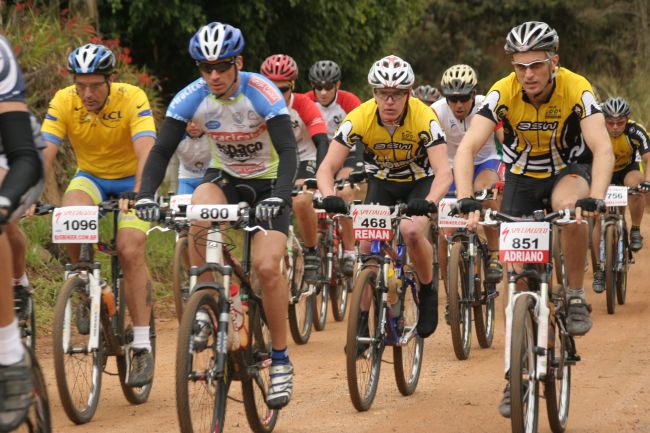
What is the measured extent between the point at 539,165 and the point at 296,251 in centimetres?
427

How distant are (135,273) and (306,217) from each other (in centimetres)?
367

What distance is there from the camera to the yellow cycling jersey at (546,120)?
7.83 metres

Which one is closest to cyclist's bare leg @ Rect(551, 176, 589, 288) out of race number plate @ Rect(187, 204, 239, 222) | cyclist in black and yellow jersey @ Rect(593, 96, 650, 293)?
race number plate @ Rect(187, 204, 239, 222)

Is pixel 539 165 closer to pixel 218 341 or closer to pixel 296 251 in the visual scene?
pixel 218 341

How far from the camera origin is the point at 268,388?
7262mm

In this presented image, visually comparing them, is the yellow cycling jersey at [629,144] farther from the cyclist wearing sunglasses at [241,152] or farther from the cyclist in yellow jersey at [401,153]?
the cyclist wearing sunglasses at [241,152]

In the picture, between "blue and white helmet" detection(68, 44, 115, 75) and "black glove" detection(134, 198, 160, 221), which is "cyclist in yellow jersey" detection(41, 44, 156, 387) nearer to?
"blue and white helmet" detection(68, 44, 115, 75)

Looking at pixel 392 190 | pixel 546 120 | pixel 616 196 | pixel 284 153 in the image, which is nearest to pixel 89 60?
pixel 284 153

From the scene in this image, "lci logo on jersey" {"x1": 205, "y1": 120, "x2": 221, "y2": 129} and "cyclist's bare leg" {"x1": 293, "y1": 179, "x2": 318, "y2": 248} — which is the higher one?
"lci logo on jersey" {"x1": 205, "y1": 120, "x2": 221, "y2": 129}

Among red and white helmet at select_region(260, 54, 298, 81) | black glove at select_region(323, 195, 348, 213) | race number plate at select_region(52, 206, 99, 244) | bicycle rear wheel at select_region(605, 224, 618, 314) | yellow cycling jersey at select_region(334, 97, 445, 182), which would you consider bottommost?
bicycle rear wheel at select_region(605, 224, 618, 314)

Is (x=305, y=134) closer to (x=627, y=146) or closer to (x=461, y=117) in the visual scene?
(x=461, y=117)

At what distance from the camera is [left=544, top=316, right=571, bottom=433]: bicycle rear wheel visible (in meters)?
7.05

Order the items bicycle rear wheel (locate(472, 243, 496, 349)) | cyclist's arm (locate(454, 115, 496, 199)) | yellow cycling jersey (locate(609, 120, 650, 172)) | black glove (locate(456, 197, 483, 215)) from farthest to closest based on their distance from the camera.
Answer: yellow cycling jersey (locate(609, 120, 650, 172))
bicycle rear wheel (locate(472, 243, 496, 349))
cyclist's arm (locate(454, 115, 496, 199))
black glove (locate(456, 197, 483, 215))

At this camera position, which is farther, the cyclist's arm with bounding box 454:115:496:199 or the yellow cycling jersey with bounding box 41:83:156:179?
the yellow cycling jersey with bounding box 41:83:156:179
